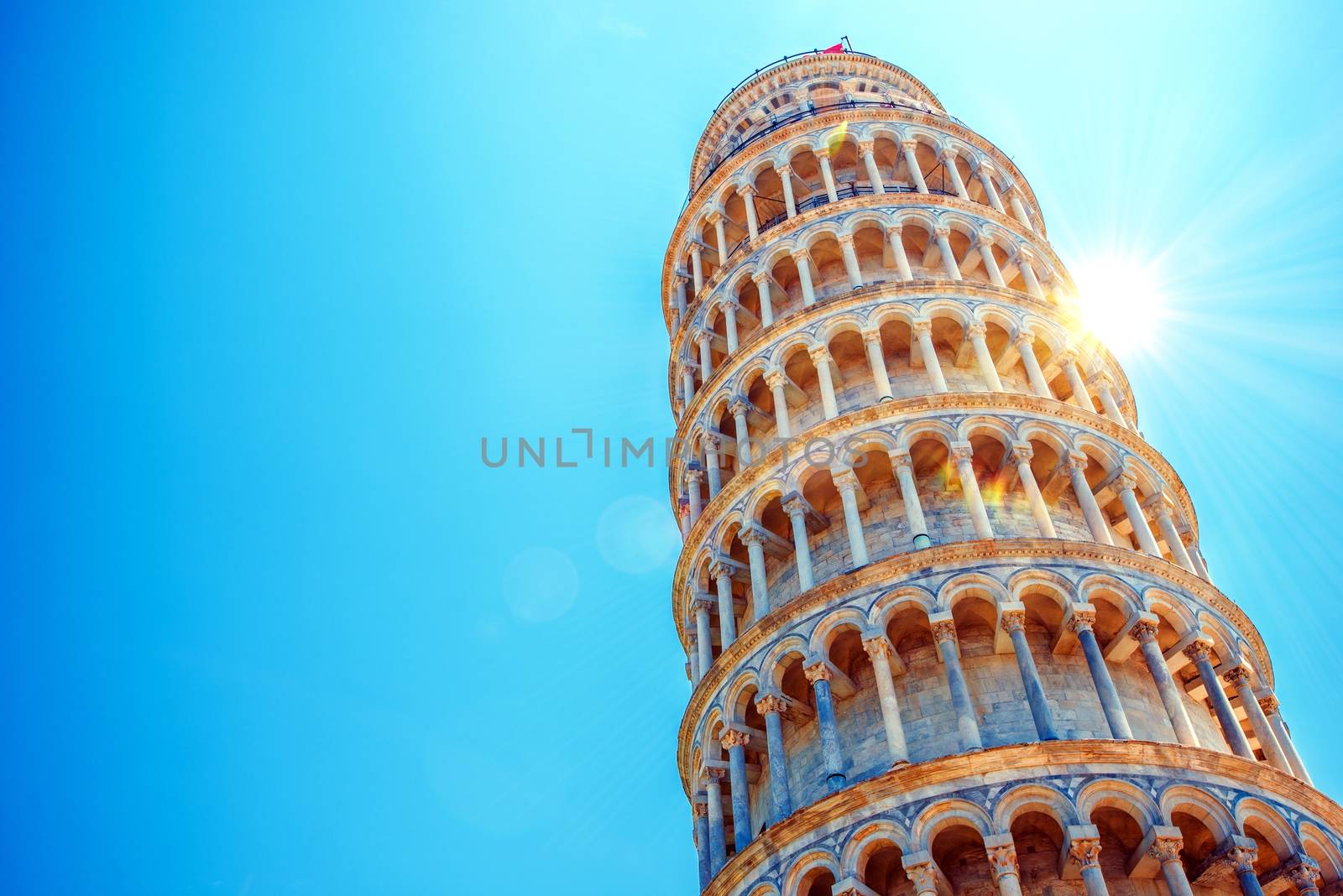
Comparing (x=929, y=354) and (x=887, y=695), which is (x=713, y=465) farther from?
(x=887, y=695)

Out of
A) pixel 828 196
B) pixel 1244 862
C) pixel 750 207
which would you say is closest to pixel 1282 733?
pixel 1244 862

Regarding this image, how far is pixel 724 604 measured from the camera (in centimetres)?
2364

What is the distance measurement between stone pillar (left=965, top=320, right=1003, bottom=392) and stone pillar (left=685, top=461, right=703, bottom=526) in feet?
21.6

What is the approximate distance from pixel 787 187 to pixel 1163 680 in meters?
17.1

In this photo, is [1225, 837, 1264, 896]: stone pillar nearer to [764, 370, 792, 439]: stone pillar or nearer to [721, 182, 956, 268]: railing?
[764, 370, 792, 439]: stone pillar

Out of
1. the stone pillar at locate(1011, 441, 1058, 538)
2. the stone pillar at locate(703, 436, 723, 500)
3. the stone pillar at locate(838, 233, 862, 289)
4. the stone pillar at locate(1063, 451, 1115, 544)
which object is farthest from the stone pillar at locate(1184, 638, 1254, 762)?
the stone pillar at locate(838, 233, 862, 289)

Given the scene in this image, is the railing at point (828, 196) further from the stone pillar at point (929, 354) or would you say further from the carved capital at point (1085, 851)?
the carved capital at point (1085, 851)

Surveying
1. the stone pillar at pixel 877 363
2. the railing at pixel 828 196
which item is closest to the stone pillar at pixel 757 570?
the stone pillar at pixel 877 363

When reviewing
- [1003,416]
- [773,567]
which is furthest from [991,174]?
[773,567]

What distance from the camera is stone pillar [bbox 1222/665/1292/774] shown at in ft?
64.0

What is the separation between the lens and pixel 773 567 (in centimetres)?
2433

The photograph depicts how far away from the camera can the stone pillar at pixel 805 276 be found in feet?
91.2

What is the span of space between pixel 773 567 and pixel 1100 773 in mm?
8647

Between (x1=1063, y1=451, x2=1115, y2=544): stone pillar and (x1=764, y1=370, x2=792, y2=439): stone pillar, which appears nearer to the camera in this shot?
(x1=1063, y1=451, x2=1115, y2=544): stone pillar
